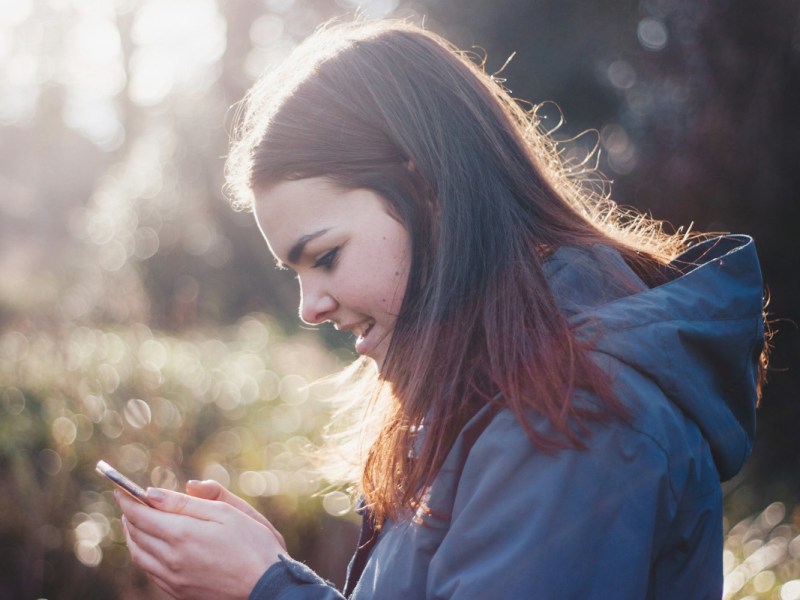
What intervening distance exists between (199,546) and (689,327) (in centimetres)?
110

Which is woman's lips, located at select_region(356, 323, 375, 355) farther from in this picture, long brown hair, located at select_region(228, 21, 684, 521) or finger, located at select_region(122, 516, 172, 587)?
finger, located at select_region(122, 516, 172, 587)

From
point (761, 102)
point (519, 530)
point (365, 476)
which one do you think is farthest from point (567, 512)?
point (761, 102)

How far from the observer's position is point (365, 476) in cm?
184

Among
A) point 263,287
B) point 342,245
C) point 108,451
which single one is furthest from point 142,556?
point 263,287

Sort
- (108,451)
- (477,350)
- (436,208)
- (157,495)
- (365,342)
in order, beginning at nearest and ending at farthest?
(477,350)
(157,495)
(436,208)
(365,342)
(108,451)

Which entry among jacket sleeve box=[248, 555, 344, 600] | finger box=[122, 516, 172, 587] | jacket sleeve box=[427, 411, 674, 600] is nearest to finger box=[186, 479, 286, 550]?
finger box=[122, 516, 172, 587]

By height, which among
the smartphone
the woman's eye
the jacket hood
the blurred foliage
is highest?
the jacket hood

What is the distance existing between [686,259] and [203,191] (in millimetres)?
12020

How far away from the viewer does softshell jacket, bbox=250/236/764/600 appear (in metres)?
1.23

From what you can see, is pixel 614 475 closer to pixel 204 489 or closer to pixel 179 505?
pixel 179 505

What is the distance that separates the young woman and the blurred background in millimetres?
1060

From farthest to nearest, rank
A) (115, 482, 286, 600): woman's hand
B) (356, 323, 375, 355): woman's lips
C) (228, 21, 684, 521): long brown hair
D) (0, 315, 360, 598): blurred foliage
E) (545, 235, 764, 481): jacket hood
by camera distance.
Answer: (0, 315, 360, 598): blurred foliage < (356, 323, 375, 355): woman's lips < (115, 482, 286, 600): woman's hand < (228, 21, 684, 521): long brown hair < (545, 235, 764, 481): jacket hood

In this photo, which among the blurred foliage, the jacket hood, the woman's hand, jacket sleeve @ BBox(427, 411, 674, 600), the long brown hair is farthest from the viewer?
the blurred foliage

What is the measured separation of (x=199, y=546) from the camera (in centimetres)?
164
